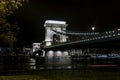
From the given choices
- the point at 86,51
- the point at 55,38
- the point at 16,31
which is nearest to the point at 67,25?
the point at 55,38

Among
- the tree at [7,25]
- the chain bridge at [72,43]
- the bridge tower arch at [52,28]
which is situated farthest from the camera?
the bridge tower arch at [52,28]

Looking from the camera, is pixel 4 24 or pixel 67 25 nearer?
pixel 4 24

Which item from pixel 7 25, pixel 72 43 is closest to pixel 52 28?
pixel 72 43

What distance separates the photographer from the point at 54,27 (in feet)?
518

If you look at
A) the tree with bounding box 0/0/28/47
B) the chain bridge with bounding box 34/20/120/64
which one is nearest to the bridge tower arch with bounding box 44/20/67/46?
the chain bridge with bounding box 34/20/120/64

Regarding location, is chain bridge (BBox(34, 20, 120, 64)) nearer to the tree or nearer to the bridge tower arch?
the bridge tower arch

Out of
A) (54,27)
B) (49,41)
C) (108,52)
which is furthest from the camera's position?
(54,27)

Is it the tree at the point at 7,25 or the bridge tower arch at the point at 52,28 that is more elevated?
the bridge tower arch at the point at 52,28

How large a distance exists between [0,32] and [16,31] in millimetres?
1392

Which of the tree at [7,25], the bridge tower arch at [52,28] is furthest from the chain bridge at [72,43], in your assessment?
the tree at [7,25]

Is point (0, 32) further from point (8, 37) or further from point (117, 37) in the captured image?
point (117, 37)

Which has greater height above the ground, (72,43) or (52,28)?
(52,28)

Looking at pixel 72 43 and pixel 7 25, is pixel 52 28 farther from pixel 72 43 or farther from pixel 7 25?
pixel 7 25

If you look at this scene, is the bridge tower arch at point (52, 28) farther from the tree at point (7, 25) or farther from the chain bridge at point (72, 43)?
the tree at point (7, 25)
